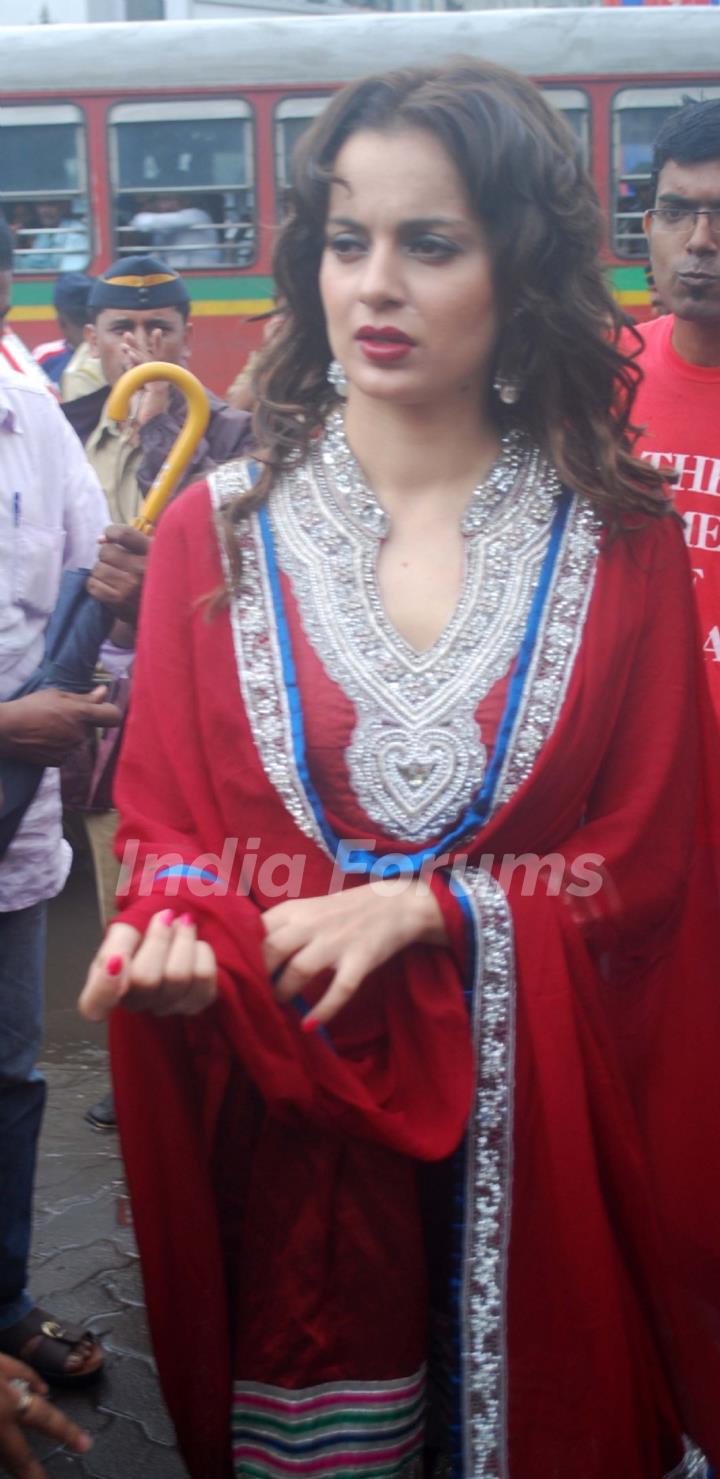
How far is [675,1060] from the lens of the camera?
6.73 ft

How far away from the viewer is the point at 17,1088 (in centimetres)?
291

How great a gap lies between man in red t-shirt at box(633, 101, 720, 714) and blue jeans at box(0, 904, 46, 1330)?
1.37m

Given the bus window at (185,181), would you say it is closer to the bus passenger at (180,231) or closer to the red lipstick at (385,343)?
the bus passenger at (180,231)

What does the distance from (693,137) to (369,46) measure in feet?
21.3

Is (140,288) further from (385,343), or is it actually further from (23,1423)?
(23,1423)

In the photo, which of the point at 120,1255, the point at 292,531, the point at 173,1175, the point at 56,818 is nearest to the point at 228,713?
the point at 292,531

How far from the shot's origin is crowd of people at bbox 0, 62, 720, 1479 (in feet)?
6.05

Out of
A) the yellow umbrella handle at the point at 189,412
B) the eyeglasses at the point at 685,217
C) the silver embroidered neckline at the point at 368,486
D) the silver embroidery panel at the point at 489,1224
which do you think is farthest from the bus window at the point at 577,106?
the silver embroidery panel at the point at 489,1224

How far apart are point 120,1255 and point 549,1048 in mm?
1916

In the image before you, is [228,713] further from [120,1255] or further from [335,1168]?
[120,1255]

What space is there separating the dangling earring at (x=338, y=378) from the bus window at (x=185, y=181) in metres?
7.74

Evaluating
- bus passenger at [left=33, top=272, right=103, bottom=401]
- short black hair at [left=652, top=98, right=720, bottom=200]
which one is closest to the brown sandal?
short black hair at [left=652, top=98, right=720, bottom=200]

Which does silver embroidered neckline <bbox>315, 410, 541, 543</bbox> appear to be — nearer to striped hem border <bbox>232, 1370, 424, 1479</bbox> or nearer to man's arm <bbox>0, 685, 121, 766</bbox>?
man's arm <bbox>0, 685, 121, 766</bbox>

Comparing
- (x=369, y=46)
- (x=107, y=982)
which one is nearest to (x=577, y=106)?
(x=369, y=46)
